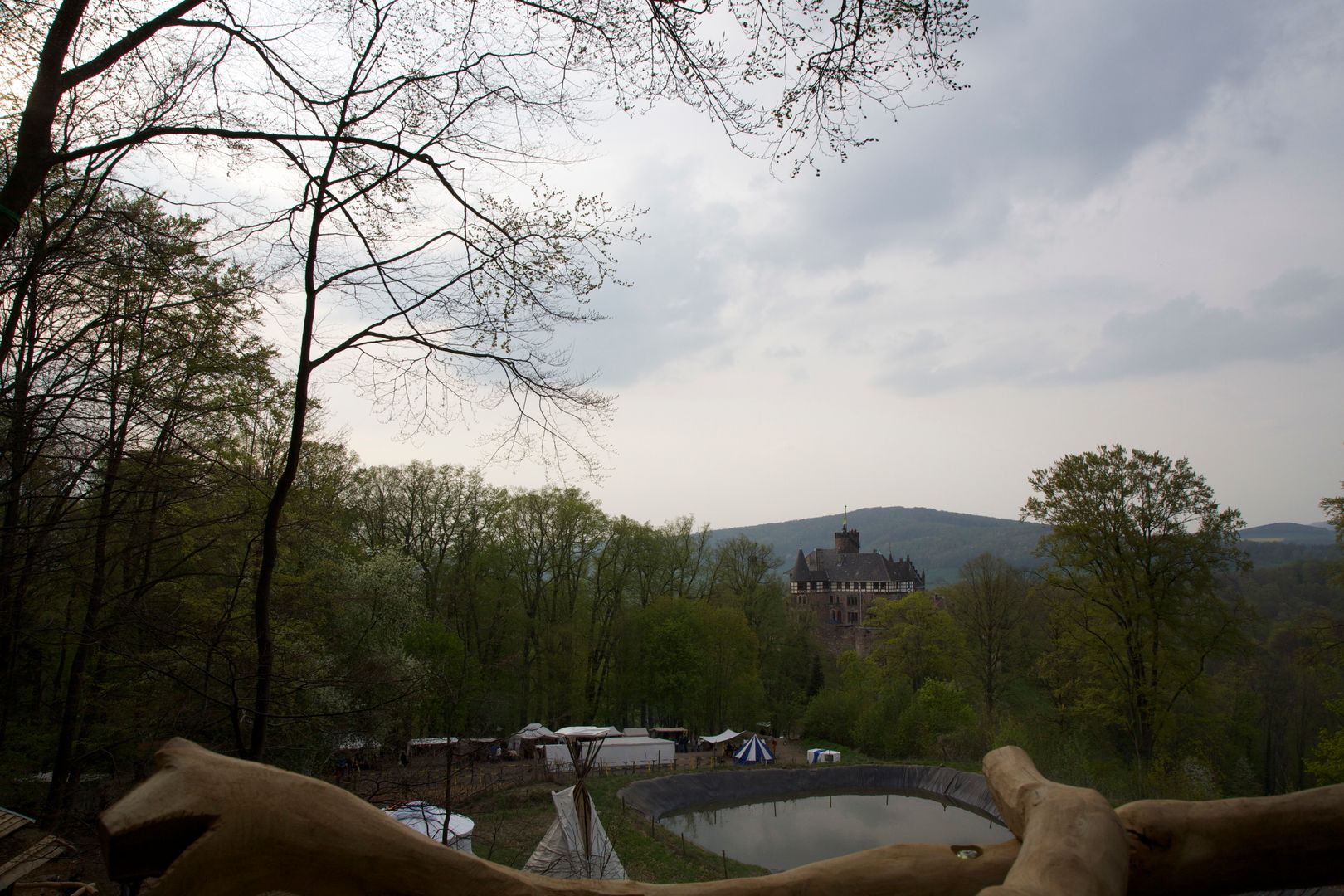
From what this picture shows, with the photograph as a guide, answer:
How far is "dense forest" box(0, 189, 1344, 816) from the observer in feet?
14.8

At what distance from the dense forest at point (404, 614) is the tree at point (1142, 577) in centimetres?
8

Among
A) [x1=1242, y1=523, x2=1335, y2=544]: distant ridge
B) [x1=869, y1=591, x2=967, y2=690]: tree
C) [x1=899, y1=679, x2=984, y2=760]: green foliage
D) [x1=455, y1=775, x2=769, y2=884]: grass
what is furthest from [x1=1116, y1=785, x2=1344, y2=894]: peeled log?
[x1=1242, y1=523, x2=1335, y2=544]: distant ridge

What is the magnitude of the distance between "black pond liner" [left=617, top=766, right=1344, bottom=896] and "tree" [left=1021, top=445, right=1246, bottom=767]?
30.5 feet

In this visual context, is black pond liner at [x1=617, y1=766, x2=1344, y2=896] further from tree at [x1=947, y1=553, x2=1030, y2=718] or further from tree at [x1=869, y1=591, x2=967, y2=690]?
tree at [x1=869, y1=591, x2=967, y2=690]

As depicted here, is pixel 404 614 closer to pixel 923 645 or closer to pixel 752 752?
pixel 752 752

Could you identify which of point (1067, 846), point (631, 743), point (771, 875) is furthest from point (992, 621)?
point (771, 875)

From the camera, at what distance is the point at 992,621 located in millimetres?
29625

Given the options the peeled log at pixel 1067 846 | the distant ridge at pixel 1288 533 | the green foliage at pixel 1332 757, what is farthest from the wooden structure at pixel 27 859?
the distant ridge at pixel 1288 533

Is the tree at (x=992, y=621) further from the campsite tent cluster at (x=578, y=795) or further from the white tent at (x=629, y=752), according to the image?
the white tent at (x=629, y=752)

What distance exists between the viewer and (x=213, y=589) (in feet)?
34.0

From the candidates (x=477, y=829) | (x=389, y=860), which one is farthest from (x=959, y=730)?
(x=389, y=860)

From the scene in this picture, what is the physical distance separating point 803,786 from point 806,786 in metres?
0.12

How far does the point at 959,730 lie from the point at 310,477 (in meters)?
22.9

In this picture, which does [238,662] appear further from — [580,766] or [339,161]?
[580,766]
